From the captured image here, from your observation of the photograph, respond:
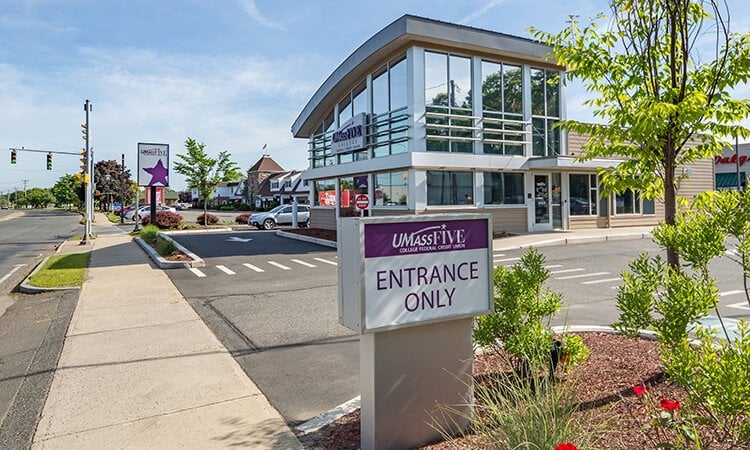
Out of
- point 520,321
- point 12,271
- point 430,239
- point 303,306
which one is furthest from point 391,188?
point 430,239

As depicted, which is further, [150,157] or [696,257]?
[150,157]

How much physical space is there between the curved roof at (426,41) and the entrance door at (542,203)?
5113 millimetres

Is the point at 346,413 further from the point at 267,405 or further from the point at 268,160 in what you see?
the point at 268,160

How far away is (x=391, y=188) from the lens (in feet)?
68.3

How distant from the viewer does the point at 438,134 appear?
64.2 ft

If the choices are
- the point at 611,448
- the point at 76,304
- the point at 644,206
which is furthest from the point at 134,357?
the point at 644,206

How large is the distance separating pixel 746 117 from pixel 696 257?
221 cm

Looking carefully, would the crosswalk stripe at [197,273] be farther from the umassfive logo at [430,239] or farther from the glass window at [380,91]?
the glass window at [380,91]

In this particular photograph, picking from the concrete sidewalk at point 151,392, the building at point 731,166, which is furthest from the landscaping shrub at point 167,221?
the building at point 731,166

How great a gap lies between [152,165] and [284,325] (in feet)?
81.4

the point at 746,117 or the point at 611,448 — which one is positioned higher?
the point at 746,117

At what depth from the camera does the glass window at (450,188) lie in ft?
63.7

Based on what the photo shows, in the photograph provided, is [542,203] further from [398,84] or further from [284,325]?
[284,325]

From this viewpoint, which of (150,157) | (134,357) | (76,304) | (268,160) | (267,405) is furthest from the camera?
(268,160)
